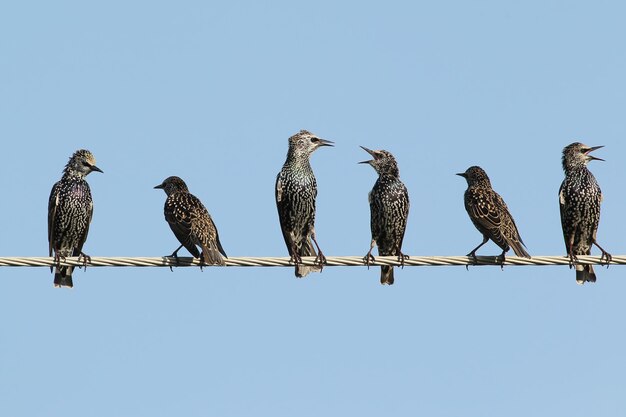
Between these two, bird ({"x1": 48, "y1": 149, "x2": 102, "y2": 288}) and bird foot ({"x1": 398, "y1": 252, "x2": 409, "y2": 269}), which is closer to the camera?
bird foot ({"x1": 398, "y1": 252, "x2": 409, "y2": 269})

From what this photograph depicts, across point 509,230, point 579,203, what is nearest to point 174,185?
point 509,230

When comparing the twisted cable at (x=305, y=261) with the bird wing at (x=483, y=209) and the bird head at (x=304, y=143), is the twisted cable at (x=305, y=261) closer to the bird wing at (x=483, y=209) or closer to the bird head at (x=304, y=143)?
the bird wing at (x=483, y=209)

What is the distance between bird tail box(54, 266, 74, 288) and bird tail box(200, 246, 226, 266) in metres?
2.11

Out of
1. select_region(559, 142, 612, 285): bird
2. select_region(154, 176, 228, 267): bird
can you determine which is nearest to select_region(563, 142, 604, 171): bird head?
select_region(559, 142, 612, 285): bird

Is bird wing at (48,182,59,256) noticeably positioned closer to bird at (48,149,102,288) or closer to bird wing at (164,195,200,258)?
bird at (48,149,102,288)

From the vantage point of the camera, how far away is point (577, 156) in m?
14.1

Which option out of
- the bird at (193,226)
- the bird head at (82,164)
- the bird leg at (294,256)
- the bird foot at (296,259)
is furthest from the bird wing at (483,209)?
the bird head at (82,164)

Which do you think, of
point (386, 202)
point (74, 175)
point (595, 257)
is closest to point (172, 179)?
point (74, 175)

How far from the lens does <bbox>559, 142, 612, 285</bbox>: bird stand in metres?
13.8

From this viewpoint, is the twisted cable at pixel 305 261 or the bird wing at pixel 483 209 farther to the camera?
the bird wing at pixel 483 209

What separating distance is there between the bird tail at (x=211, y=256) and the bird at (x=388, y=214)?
204 centimetres

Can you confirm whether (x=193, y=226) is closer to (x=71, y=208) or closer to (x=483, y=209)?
(x=71, y=208)

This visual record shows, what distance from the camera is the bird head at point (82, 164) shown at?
1383cm

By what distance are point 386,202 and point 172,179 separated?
2268 mm
